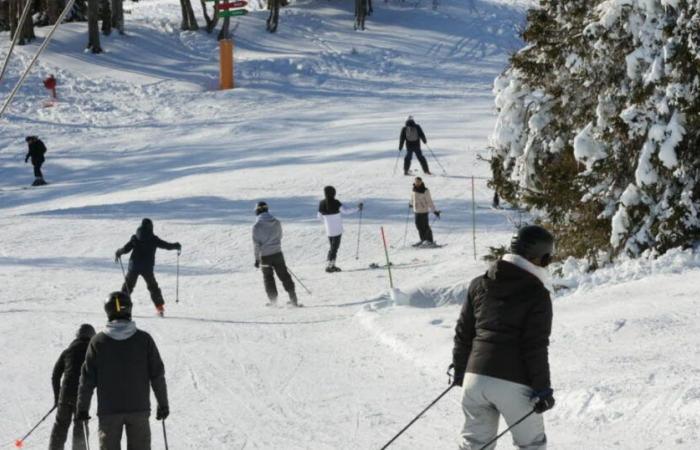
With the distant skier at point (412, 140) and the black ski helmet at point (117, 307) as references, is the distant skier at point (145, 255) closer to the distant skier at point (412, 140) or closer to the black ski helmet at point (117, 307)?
the black ski helmet at point (117, 307)

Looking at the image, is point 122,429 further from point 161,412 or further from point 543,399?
point 543,399

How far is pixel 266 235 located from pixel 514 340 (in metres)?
11.0

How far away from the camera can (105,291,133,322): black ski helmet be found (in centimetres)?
712

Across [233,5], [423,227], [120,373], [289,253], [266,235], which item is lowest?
[289,253]

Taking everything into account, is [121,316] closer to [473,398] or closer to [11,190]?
[473,398]

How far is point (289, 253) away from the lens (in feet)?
72.1

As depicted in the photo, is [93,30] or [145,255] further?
[93,30]

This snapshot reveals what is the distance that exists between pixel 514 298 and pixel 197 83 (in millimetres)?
43185

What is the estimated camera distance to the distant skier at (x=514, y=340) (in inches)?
→ 232

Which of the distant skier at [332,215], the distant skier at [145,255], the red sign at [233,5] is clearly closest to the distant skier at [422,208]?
the distant skier at [332,215]

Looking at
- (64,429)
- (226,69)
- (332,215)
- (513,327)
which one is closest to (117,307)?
(64,429)

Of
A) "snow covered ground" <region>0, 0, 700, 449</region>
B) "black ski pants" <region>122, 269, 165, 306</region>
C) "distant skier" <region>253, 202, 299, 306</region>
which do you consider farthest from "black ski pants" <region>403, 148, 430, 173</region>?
"black ski pants" <region>122, 269, 165, 306</region>

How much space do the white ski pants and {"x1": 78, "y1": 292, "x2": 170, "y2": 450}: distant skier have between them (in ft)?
7.10

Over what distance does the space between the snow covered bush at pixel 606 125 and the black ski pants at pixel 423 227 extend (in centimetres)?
346
